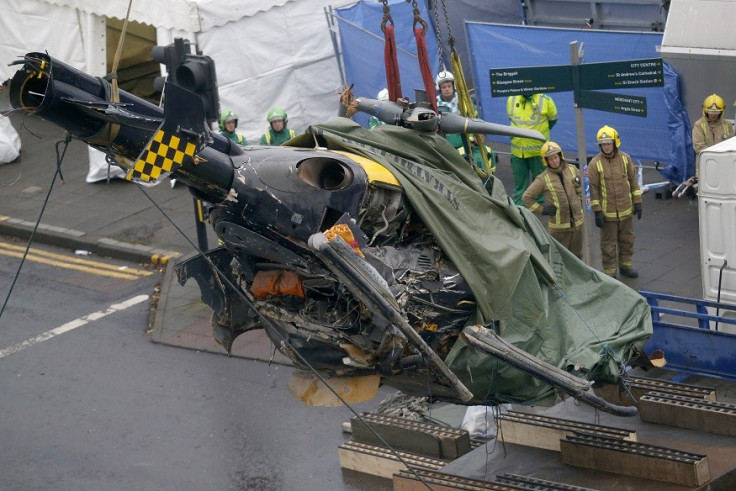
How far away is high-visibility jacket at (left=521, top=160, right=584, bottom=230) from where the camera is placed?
13359 millimetres

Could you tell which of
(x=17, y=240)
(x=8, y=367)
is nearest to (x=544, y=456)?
(x=8, y=367)

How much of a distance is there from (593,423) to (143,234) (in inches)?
346

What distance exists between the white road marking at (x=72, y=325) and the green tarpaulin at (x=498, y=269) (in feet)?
22.0

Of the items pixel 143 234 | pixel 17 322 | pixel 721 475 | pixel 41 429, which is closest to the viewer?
pixel 721 475

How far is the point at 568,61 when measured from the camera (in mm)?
16109

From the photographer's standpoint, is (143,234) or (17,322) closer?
(17,322)

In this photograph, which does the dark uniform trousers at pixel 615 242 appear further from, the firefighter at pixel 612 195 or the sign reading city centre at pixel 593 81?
the sign reading city centre at pixel 593 81

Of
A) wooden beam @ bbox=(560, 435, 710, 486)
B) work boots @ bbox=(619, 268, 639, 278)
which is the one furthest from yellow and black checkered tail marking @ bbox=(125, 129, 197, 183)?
work boots @ bbox=(619, 268, 639, 278)

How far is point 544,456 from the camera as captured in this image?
961 cm

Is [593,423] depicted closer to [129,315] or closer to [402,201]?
[402,201]

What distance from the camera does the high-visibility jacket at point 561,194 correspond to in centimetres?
1336

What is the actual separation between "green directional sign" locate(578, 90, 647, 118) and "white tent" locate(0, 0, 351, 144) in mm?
7421

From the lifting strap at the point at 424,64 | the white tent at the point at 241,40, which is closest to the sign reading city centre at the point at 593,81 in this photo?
the lifting strap at the point at 424,64

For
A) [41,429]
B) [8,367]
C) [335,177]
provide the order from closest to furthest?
[335,177], [41,429], [8,367]
